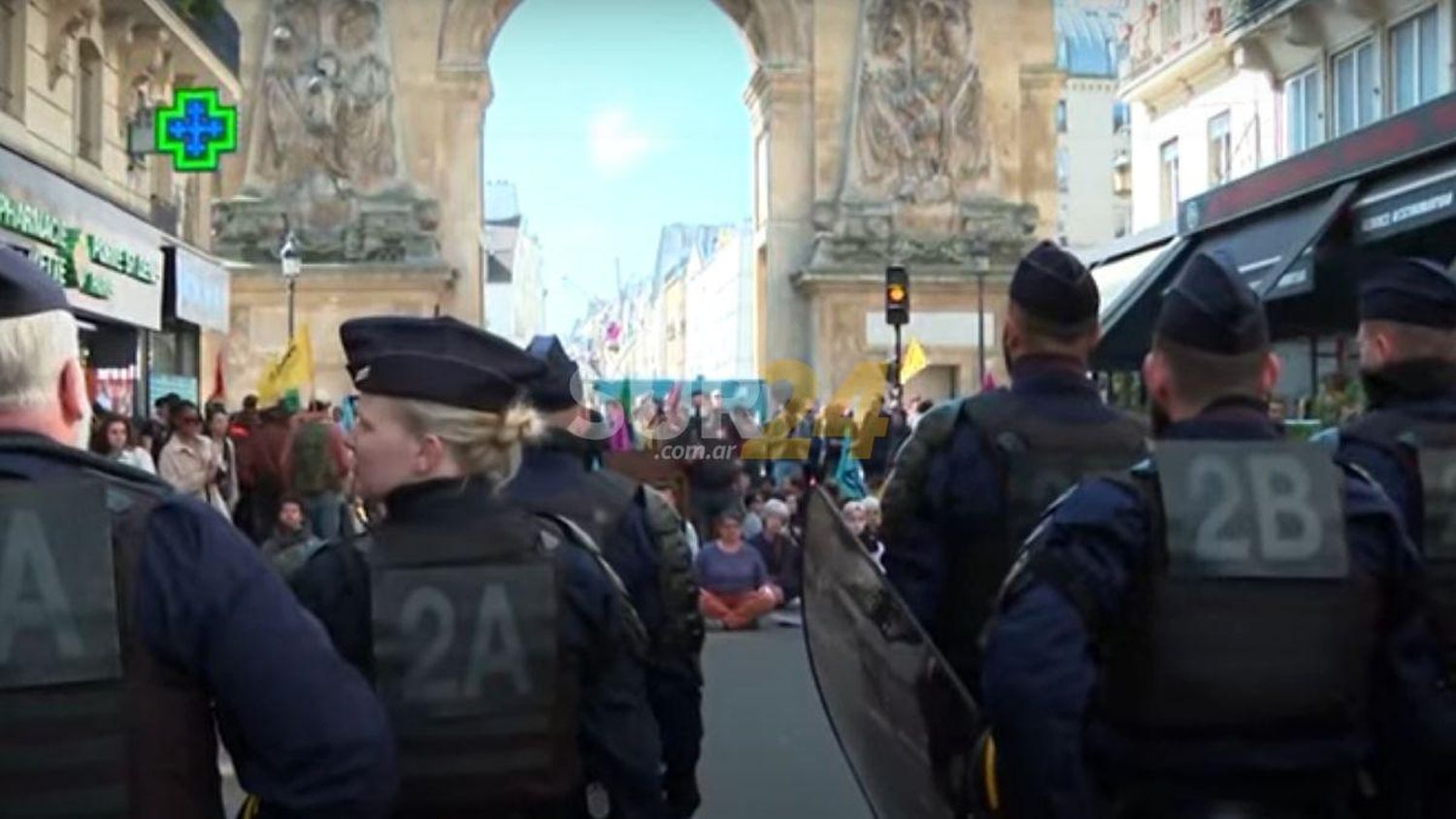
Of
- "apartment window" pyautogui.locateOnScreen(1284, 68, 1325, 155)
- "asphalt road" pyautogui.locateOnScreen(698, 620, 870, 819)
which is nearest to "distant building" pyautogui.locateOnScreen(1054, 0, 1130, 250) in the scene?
"apartment window" pyautogui.locateOnScreen(1284, 68, 1325, 155)

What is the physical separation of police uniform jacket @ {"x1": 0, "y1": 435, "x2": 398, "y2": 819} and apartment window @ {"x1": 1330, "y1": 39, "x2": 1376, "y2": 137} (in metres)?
25.3

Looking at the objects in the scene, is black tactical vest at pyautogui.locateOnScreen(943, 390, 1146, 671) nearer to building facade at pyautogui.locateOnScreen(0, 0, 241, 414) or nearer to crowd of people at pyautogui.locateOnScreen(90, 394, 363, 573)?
crowd of people at pyautogui.locateOnScreen(90, 394, 363, 573)

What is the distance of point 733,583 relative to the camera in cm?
1756

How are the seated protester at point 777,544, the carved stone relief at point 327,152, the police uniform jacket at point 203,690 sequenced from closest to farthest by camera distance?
1. the police uniform jacket at point 203,690
2. the seated protester at point 777,544
3. the carved stone relief at point 327,152

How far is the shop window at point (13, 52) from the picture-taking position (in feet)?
67.4

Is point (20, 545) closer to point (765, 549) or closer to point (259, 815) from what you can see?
point (259, 815)

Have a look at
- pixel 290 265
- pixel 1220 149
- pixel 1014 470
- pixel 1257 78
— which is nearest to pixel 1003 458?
pixel 1014 470

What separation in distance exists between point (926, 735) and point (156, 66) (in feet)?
83.7

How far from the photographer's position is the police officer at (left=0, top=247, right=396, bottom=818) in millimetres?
2750

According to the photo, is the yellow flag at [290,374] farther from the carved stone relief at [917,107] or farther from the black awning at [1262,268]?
the carved stone relief at [917,107]

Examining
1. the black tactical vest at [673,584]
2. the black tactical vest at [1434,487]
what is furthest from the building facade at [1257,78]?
the black tactical vest at [1434,487]

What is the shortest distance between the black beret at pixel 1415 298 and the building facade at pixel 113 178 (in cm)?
1419

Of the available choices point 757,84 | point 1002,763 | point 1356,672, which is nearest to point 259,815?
point 1002,763

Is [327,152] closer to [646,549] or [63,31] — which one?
[63,31]
